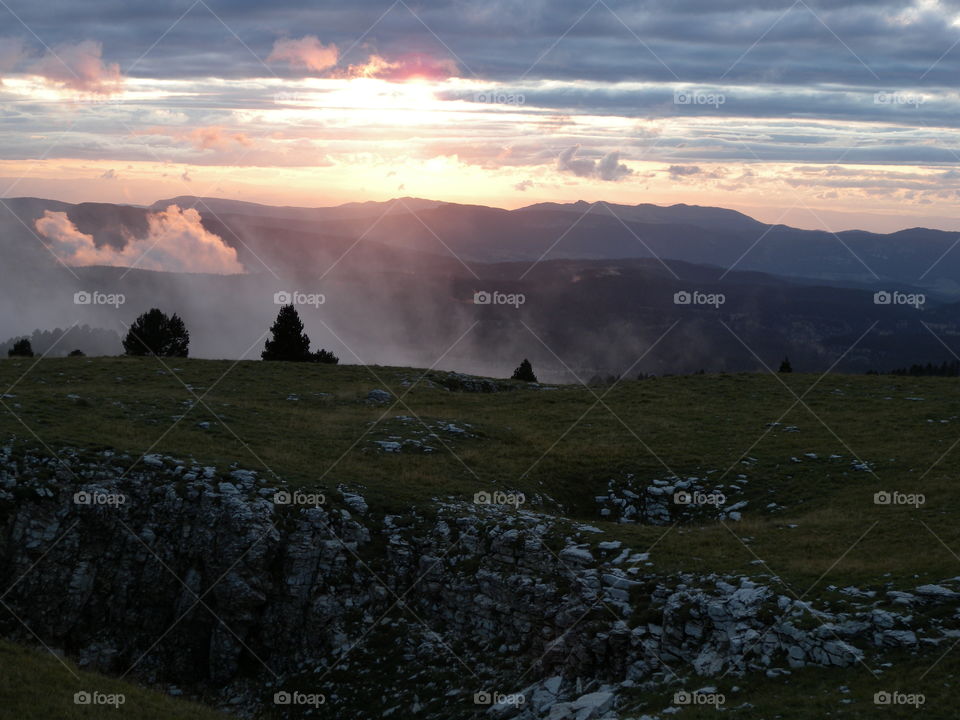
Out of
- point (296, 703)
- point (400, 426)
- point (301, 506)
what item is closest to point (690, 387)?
point (400, 426)

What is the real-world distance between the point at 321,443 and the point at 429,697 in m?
16.2

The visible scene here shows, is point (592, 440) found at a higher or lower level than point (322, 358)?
lower

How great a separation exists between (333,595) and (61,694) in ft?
28.5

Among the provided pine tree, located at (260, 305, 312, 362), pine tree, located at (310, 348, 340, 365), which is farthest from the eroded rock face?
pine tree, located at (310, 348, 340, 365)

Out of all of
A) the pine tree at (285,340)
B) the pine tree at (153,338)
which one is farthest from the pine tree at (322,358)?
the pine tree at (153,338)

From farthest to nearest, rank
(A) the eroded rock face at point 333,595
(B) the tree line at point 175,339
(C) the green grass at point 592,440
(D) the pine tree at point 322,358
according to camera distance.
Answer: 1. (D) the pine tree at point 322,358
2. (B) the tree line at point 175,339
3. (C) the green grass at point 592,440
4. (A) the eroded rock face at point 333,595

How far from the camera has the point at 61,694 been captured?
2125 cm

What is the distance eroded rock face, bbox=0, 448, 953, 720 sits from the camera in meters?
23.6

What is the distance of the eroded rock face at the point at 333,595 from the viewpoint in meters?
23.6

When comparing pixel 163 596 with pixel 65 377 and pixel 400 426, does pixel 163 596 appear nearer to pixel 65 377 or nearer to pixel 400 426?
pixel 400 426

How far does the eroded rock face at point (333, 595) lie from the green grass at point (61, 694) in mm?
3336

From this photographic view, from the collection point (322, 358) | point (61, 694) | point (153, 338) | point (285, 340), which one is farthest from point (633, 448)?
point (153, 338)

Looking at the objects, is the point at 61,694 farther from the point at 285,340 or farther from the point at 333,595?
the point at 285,340

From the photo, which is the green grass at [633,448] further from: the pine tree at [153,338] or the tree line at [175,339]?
the pine tree at [153,338]
